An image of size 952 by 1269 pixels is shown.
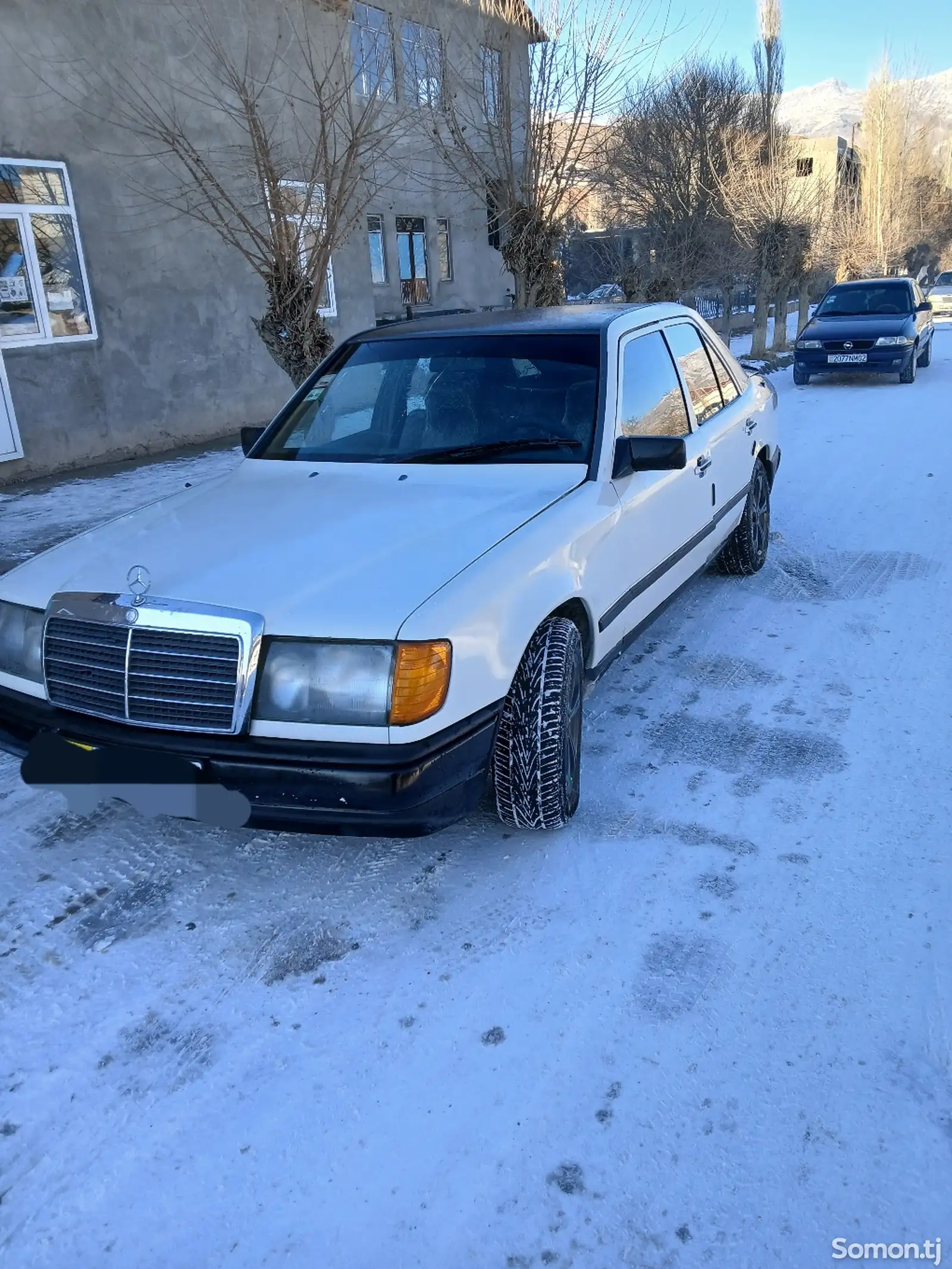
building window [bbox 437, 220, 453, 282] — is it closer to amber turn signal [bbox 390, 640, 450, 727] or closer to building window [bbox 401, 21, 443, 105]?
building window [bbox 401, 21, 443, 105]

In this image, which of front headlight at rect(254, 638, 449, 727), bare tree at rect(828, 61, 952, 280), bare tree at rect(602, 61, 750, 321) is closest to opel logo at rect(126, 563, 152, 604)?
front headlight at rect(254, 638, 449, 727)

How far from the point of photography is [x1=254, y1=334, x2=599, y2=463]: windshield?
3.57 meters

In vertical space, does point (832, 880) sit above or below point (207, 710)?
below

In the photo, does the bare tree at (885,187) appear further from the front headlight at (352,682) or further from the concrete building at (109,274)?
the front headlight at (352,682)

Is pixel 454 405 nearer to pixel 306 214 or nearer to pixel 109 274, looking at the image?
pixel 306 214

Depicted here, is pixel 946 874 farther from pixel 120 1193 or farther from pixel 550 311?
pixel 550 311

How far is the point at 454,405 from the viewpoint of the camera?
3771 mm

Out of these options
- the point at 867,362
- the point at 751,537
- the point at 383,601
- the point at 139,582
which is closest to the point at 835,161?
the point at 867,362

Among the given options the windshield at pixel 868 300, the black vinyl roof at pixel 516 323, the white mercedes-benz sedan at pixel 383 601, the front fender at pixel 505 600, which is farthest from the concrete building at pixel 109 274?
the windshield at pixel 868 300

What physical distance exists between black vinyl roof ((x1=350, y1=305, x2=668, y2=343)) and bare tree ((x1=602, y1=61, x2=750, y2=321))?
14065mm

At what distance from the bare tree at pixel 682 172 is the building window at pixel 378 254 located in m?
4.48

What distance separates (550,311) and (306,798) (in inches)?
112

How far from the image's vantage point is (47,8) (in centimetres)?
895

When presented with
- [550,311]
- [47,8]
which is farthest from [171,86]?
[550,311]
